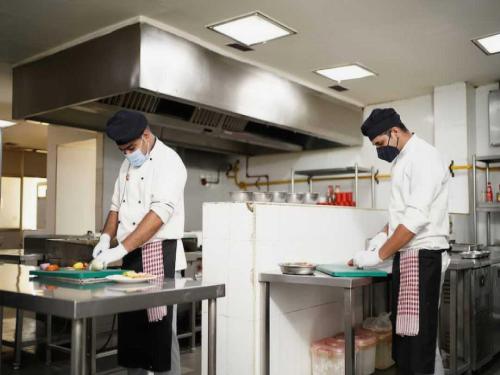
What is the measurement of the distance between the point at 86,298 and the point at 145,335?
29.1 inches

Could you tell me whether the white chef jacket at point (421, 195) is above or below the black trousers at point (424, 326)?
above

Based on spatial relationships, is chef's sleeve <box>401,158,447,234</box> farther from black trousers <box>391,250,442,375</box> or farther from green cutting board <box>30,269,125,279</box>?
green cutting board <box>30,269,125,279</box>

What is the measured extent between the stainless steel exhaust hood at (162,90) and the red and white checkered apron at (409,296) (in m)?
2.02

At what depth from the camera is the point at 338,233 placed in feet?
10.9

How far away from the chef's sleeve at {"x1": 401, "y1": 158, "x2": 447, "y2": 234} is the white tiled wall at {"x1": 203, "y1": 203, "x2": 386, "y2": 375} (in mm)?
773

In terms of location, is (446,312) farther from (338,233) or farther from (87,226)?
(87,226)

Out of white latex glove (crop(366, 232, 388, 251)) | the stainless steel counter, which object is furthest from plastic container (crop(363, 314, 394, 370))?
white latex glove (crop(366, 232, 388, 251))

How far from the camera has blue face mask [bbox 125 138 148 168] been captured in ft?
7.57

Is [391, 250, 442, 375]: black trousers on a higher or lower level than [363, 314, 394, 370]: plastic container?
higher

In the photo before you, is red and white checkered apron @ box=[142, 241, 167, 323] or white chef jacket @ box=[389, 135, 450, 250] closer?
red and white checkered apron @ box=[142, 241, 167, 323]

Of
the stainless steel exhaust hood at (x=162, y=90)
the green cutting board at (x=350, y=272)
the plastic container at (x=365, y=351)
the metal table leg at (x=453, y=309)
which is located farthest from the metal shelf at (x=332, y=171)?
the green cutting board at (x=350, y=272)

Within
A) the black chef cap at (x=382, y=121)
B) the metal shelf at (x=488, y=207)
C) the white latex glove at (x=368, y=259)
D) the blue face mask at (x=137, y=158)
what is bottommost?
the white latex glove at (x=368, y=259)

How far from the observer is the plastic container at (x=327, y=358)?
2930mm

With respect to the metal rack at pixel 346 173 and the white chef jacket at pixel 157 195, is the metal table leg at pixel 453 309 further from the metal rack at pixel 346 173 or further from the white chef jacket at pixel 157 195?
the metal rack at pixel 346 173
